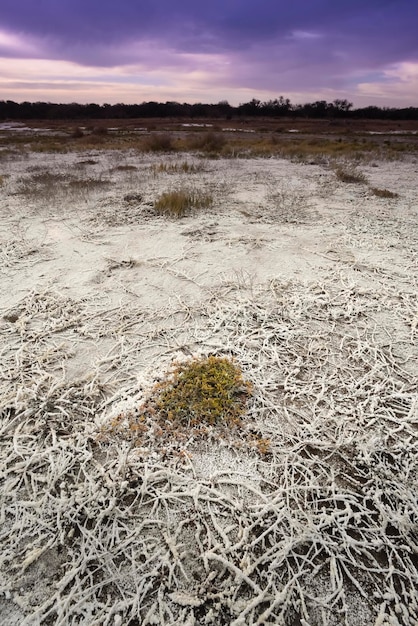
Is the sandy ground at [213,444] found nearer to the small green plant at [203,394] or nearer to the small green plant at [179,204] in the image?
the small green plant at [203,394]

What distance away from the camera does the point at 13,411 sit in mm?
3068

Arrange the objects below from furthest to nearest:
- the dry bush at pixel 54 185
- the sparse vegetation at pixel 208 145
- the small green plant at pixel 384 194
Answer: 1. the sparse vegetation at pixel 208 145
2. the small green plant at pixel 384 194
3. the dry bush at pixel 54 185

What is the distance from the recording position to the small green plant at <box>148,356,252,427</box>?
9.71 feet

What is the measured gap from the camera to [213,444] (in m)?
2.76

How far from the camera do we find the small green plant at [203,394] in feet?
9.71

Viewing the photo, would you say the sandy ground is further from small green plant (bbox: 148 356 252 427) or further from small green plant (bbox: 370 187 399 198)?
small green plant (bbox: 370 187 399 198)

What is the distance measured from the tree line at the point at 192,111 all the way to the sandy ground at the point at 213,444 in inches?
3212

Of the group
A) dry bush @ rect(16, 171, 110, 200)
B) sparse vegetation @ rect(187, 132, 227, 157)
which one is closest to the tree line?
sparse vegetation @ rect(187, 132, 227, 157)

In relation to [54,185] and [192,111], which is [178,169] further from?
[192,111]

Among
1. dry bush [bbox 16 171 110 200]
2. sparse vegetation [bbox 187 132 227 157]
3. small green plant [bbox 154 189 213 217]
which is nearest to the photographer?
small green plant [bbox 154 189 213 217]

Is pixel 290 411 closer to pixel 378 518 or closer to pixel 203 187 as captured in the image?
pixel 378 518

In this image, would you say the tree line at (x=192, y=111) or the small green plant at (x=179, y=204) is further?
the tree line at (x=192, y=111)

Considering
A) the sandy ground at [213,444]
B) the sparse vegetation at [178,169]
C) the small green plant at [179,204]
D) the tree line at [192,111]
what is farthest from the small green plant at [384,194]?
the tree line at [192,111]

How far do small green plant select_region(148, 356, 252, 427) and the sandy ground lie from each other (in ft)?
0.52
